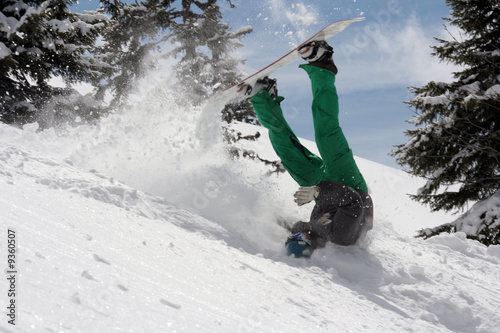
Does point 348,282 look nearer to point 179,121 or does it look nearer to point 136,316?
point 136,316

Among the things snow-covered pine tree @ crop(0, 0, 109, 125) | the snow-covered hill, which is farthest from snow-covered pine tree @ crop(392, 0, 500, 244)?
snow-covered pine tree @ crop(0, 0, 109, 125)

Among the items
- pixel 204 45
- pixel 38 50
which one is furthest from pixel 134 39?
pixel 38 50

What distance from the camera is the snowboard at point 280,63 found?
4.22m

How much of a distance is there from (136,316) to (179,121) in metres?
4.45

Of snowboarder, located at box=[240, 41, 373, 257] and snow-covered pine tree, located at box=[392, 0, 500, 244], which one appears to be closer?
snowboarder, located at box=[240, 41, 373, 257]

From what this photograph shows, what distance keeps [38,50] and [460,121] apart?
8.86 meters

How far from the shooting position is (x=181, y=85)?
50.8 feet

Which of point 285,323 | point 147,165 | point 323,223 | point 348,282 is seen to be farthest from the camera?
point 147,165

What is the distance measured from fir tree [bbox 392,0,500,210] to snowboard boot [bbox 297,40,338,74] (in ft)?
14.2

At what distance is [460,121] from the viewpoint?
7152mm

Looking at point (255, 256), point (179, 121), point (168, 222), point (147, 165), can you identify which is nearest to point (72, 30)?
point (179, 121)

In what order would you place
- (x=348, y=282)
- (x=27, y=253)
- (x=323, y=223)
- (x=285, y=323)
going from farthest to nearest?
1. (x=323, y=223)
2. (x=348, y=282)
3. (x=285, y=323)
4. (x=27, y=253)

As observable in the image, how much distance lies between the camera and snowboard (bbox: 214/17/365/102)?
422 cm

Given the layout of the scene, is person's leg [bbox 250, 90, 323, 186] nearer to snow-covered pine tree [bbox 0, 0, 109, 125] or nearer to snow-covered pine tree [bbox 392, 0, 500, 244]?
snow-covered pine tree [bbox 392, 0, 500, 244]
